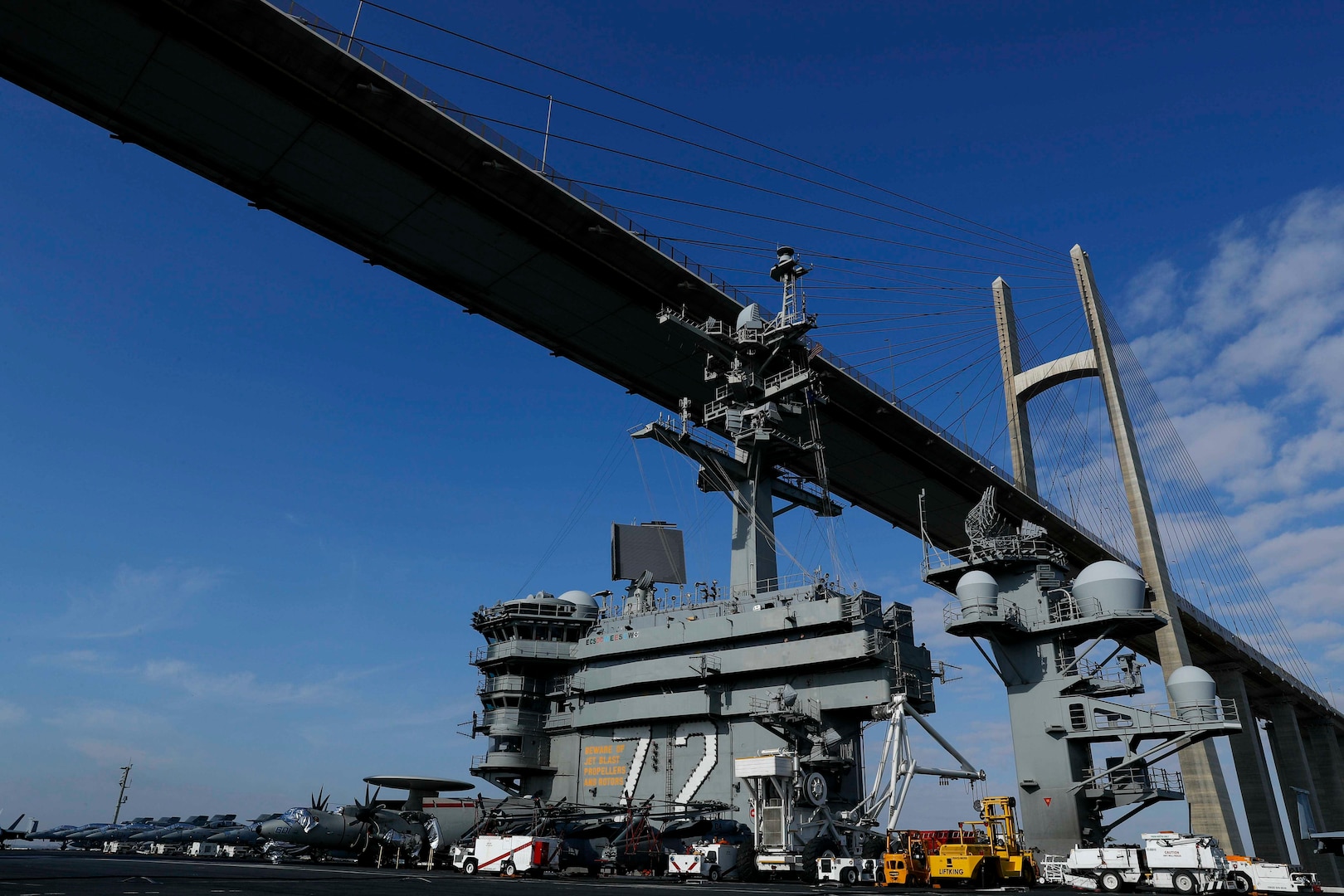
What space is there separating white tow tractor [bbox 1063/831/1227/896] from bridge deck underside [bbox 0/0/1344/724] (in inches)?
965

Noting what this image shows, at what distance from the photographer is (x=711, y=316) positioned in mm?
40219

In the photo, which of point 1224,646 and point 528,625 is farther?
point 1224,646

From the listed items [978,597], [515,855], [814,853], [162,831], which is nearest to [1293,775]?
[978,597]

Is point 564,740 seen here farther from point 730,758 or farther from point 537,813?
point 730,758

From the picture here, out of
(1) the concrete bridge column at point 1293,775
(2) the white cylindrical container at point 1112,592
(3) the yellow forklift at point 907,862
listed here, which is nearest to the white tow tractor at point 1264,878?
(3) the yellow forklift at point 907,862

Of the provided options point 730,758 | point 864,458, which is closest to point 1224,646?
point 864,458

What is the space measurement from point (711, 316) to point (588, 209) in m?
8.77

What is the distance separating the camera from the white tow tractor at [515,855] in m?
28.8

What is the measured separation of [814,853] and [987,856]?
611cm

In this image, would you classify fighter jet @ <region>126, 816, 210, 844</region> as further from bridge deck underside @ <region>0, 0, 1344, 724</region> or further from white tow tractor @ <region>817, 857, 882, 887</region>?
white tow tractor @ <region>817, 857, 882, 887</region>

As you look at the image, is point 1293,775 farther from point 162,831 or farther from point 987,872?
point 162,831

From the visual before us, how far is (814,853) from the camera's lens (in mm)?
28078

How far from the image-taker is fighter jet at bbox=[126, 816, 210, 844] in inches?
2179

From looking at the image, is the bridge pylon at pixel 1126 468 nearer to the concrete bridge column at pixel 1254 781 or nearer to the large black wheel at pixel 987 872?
the large black wheel at pixel 987 872
